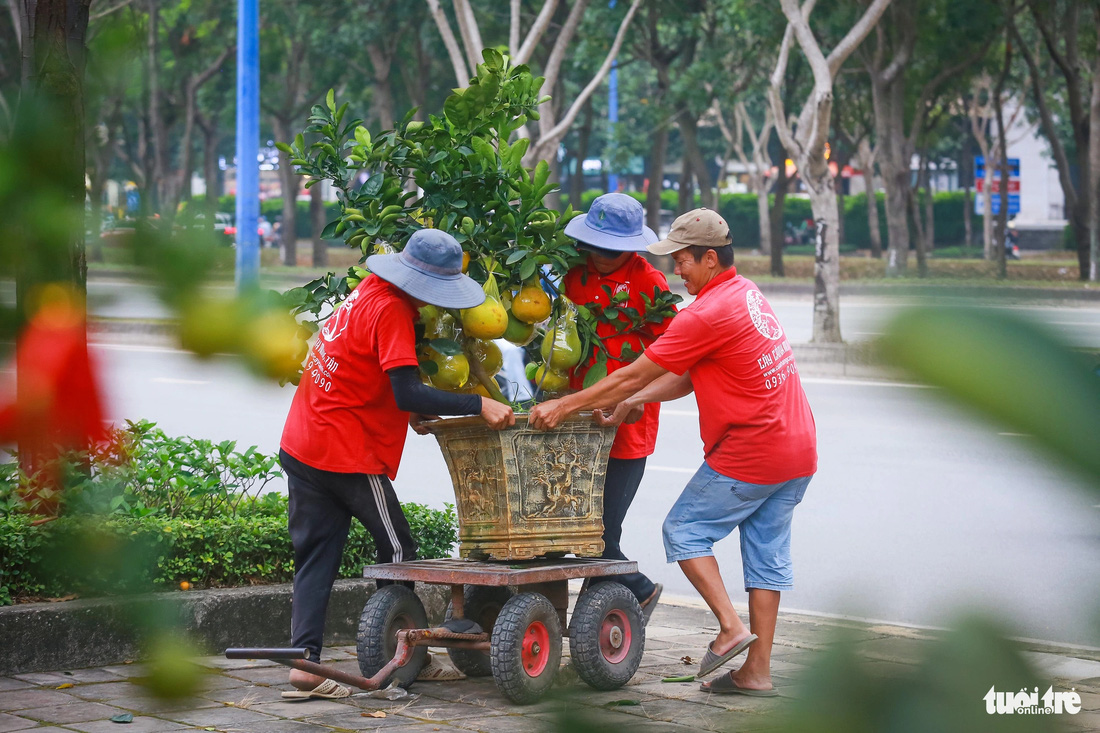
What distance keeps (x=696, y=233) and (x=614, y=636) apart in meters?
1.41

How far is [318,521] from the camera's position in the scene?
4.47 m

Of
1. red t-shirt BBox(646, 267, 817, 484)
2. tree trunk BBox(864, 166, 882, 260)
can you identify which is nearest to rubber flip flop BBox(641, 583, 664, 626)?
red t-shirt BBox(646, 267, 817, 484)

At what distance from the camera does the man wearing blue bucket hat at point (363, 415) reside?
409 centimetres

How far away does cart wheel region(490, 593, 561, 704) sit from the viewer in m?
4.26

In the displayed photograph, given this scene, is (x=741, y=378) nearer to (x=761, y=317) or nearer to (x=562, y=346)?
(x=761, y=317)

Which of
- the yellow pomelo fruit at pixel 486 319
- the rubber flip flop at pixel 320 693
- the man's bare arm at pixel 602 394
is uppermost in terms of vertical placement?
the yellow pomelo fruit at pixel 486 319

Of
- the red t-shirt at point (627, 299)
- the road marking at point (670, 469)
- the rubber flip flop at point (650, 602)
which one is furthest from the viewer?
the road marking at point (670, 469)

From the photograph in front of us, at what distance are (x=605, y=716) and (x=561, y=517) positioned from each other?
12.5 ft

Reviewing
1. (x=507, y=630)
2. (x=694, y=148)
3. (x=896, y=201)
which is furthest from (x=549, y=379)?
(x=694, y=148)

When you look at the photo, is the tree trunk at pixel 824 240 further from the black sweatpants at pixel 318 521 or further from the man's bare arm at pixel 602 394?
the black sweatpants at pixel 318 521

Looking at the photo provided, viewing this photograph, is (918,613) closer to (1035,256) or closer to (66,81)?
(66,81)

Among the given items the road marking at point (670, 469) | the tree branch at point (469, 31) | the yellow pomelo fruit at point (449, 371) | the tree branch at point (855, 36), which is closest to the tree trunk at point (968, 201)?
the tree branch at point (469, 31)

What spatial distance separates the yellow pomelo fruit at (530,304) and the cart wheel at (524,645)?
921 millimetres

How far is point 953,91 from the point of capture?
3103 centimetres
